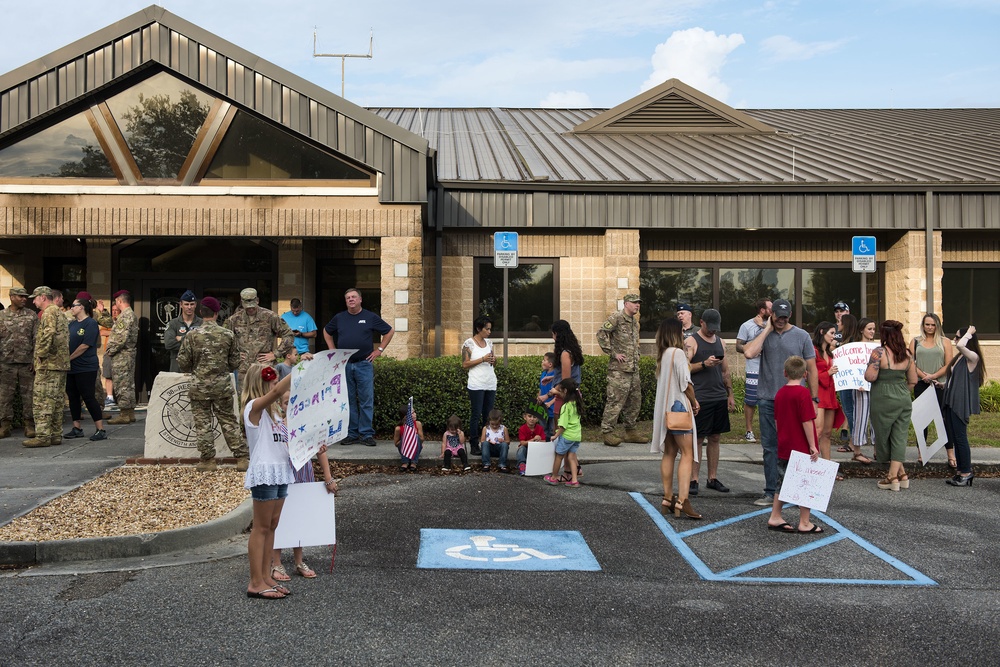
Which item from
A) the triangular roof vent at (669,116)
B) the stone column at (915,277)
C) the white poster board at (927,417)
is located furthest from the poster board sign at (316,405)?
the triangular roof vent at (669,116)

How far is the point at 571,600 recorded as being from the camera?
527cm

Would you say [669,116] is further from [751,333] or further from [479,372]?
[479,372]

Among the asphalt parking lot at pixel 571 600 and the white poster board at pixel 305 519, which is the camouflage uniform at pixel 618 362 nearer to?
the asphalt parking lot at pixel 571 600

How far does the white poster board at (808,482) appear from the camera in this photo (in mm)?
6988

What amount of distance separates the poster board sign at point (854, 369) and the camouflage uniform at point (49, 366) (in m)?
9.25

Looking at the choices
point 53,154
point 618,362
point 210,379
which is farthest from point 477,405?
point 53,154

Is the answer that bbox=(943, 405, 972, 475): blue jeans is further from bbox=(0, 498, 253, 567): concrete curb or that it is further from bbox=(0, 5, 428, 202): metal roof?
bbox=(0, 5, 428, 202): metal roof

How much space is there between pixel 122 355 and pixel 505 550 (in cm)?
822

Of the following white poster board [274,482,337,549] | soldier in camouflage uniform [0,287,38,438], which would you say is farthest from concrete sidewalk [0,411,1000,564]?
white poster board [274,482,337,549]

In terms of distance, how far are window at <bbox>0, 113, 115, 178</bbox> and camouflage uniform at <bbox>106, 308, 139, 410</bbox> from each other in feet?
8.42

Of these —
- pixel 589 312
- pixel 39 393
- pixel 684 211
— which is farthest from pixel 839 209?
pixel 39 393

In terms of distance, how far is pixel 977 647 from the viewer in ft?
15.0

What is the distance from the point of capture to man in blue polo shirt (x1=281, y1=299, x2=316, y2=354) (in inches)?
531

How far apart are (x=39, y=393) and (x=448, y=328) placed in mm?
7037
